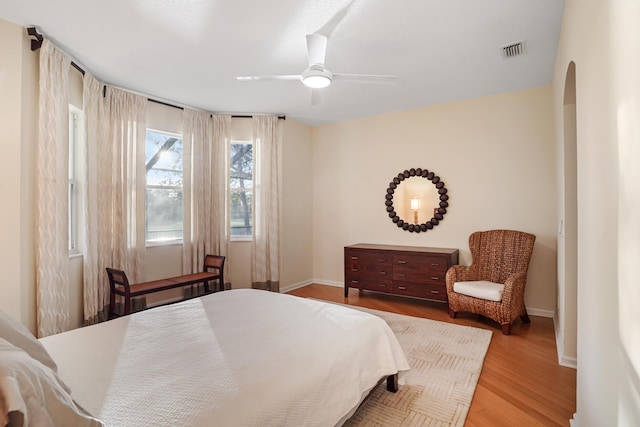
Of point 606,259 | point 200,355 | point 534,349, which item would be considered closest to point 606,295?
point 606,259

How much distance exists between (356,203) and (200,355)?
4.02 metres

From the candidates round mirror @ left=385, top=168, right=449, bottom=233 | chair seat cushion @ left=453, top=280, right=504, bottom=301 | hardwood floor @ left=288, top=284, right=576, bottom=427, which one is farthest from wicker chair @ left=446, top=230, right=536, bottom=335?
round mirror @ left=385, top=168, right=449, bottom=233

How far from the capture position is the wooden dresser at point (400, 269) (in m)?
4.09

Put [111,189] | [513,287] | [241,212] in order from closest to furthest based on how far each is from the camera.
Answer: [513,287] < [111,189] < [241,212]

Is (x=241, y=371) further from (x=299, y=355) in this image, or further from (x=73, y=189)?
(x=73, y=189)

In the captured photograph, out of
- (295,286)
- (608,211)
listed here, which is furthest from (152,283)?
(608,211)

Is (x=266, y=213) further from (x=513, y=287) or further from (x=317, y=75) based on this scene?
(x=513, y=287)

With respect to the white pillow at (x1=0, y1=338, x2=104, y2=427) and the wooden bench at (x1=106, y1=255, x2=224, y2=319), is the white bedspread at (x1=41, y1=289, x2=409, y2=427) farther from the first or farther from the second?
the wooden bench at (x1=106, y1=255, x2=224, y2=319)

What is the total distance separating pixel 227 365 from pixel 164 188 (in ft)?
11.6

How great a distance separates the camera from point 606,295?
1.21 meters

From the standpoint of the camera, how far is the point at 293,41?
9.23 ft

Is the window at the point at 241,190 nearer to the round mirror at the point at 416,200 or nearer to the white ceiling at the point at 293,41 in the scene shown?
the white ceiling at the point at 293,41

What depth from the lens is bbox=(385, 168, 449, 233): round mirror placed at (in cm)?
454

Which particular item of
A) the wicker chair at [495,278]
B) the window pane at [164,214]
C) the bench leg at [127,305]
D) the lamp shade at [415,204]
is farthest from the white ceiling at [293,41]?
the bench leg at [127,305]
